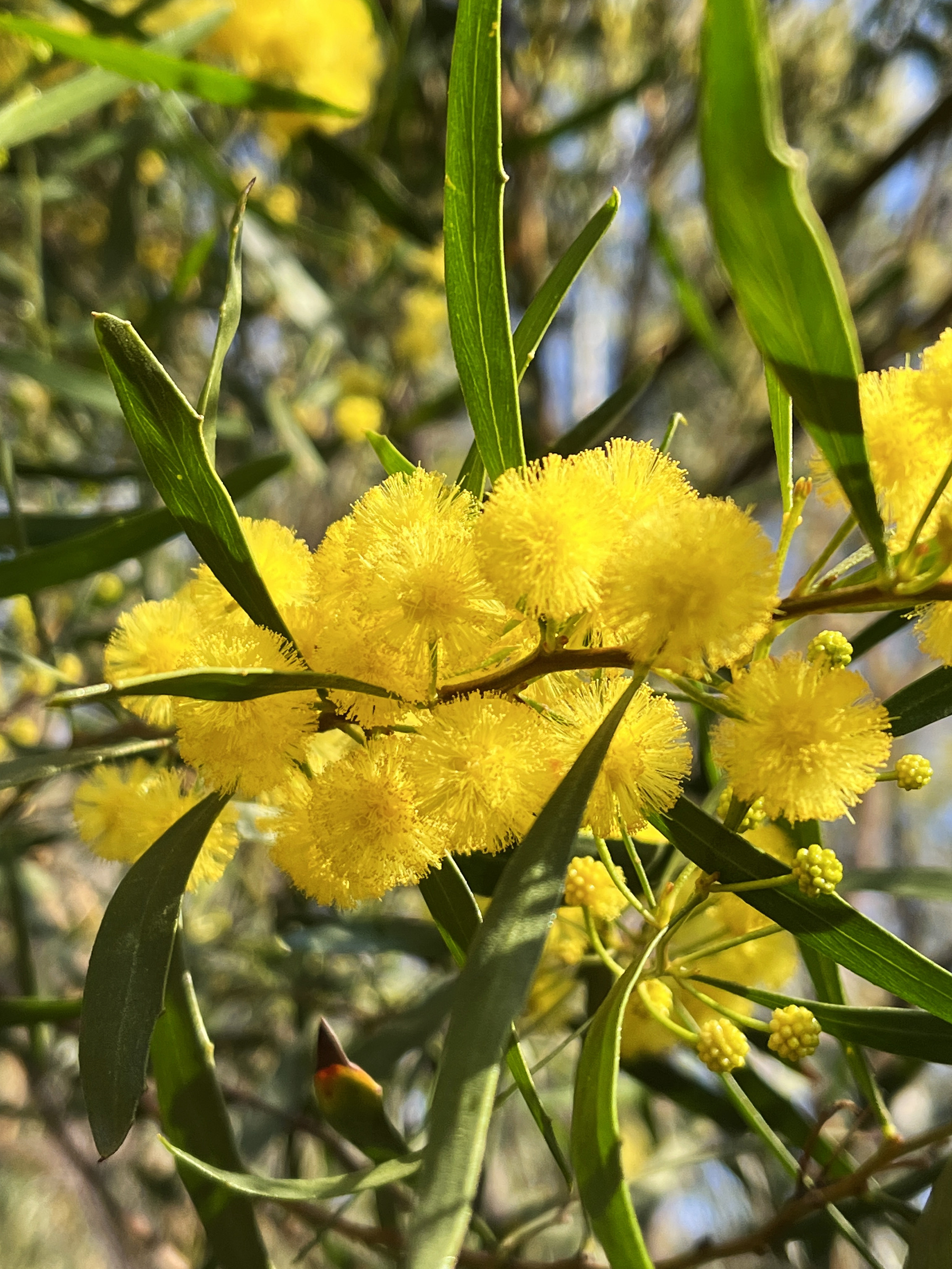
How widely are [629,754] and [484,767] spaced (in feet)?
0.32

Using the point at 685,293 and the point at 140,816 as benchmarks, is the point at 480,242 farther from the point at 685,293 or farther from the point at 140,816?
the point at 685,293

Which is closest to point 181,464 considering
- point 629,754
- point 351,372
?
point 629,754

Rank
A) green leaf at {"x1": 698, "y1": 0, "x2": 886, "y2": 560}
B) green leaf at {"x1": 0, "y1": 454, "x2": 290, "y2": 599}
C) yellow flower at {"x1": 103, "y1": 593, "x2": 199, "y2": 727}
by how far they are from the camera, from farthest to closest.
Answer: green leaf at {"x1": 0, "y1": 454, "x2": 290, "y2": 599} < yellow flower at {"x1": 103, "y1": 593, "x2": 199, "y2": 727} < green leaf at {"x1": 698, "y1": 0, "x2": 886, "y2": 560}

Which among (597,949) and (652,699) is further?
(597,949)

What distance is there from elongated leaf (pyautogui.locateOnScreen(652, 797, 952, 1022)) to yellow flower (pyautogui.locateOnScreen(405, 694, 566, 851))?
10cm

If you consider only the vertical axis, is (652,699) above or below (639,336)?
below

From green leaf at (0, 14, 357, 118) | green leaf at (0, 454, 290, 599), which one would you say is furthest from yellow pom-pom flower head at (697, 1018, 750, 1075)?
green leaf at (0, 14, 357, 118)

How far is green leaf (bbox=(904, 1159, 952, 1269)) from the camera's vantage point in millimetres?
602

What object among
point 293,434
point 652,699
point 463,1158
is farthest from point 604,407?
point 293,434

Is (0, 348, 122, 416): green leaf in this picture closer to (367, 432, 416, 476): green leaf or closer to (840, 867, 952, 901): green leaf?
(367, 432, 416, 476): green leaf

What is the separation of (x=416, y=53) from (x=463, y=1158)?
7.54ft

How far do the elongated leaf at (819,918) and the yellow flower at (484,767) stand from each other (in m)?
0.10

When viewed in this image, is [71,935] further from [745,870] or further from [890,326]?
[890,326]

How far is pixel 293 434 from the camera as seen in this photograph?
5.78 ft
